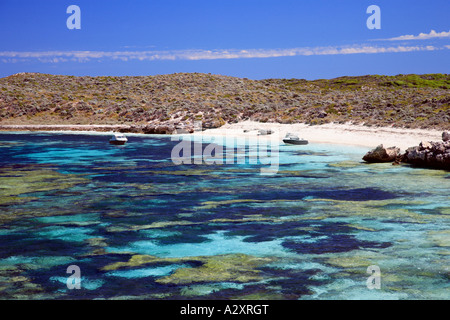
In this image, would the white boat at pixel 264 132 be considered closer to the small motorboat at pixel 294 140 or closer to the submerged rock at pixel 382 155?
the small motorboat at pixel 294 140

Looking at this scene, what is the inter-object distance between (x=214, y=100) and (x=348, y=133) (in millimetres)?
45308

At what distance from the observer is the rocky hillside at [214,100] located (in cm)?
6147

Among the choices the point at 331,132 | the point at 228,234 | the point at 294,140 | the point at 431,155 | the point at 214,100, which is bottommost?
the point at 228,234

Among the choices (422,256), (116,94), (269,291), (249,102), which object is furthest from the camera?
(116,94)

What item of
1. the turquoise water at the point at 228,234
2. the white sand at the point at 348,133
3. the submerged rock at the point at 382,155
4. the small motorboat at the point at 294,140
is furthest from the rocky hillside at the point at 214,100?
the turquoise water at the point at 228,234

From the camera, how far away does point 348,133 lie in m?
50.9

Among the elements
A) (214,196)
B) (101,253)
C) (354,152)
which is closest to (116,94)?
(354,152)

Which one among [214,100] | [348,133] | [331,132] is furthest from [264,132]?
[214,100]

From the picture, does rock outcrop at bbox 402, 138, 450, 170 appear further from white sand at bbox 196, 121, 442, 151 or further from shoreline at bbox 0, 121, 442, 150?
shoreline at bbox 0, 121, 442, 150

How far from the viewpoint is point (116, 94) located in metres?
108

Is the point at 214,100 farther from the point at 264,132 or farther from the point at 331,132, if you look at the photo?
the point at 331,132

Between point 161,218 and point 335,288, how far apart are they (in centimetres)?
797

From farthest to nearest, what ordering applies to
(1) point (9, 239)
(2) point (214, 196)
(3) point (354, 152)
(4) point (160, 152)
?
1. (4) point (160, 152)
2. (3) point (354, 152)
3. (2) point (214, 196)
4. (1) point (9, 239)

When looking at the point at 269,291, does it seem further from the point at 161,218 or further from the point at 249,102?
the point at 249,102
